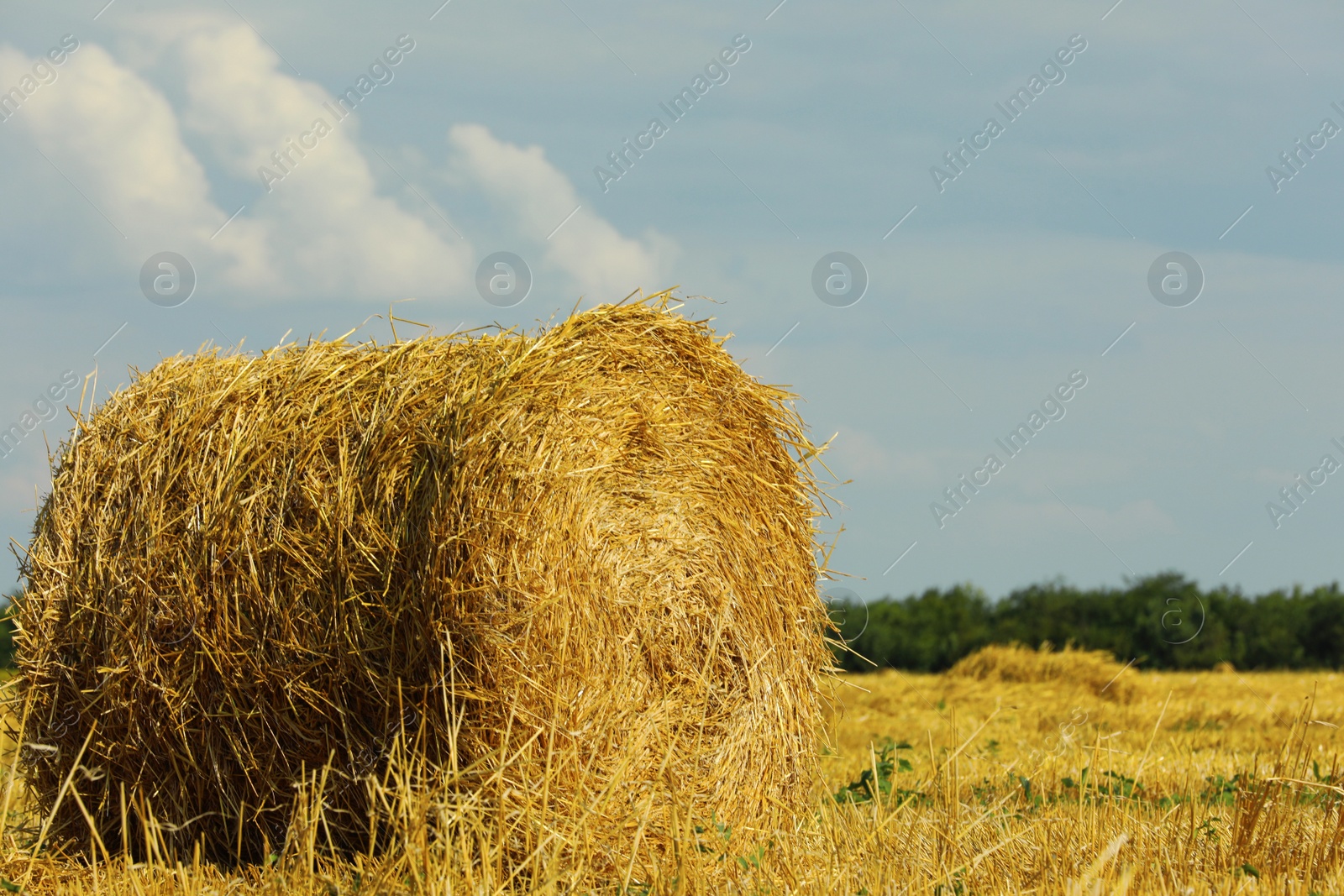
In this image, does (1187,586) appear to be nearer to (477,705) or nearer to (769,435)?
(769,435)

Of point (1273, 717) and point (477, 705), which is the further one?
point (1273, 717)

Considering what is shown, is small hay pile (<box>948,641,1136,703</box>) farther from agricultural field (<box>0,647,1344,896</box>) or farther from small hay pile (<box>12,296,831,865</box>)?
small hay pile (<box>12,296,831,865</box>)

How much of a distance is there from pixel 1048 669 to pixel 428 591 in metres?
12.0

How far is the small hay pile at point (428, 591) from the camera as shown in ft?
15.2

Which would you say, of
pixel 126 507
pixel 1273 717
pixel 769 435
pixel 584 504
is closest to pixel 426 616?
pixel 584 504

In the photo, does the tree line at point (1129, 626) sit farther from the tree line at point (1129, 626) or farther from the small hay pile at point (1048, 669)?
the small hay pile at point (1048, 669)

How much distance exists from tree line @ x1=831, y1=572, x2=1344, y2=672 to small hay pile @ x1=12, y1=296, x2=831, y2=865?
17.0m

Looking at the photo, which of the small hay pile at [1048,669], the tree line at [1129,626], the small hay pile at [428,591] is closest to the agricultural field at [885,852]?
the small hay pile at [428,591]

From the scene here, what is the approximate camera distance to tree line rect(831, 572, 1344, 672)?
883 inches

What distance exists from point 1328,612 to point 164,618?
971 inches

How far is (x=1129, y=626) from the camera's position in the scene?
22.8m

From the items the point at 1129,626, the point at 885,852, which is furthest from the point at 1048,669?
the point at 885,852

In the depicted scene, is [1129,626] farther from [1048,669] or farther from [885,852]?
[885,852]

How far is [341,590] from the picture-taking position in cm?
488
